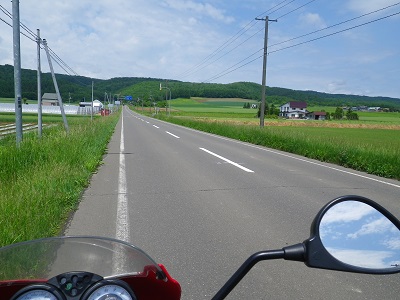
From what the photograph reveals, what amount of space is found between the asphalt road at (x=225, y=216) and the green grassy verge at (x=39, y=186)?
0.34 m

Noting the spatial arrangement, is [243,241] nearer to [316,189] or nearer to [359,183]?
[316,189]

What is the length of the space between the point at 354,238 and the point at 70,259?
1365 mm

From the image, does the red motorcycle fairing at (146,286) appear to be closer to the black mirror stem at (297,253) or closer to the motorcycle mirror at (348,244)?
the motorcycle mirror at (348,244)

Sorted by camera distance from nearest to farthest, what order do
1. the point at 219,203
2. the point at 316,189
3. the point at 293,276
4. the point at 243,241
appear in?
the point at 293,276, the point at 243,241, the point at 219,203, the point at 316,189

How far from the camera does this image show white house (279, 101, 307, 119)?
13400 centimetres

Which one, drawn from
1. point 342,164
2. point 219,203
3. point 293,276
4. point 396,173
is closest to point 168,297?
point 293,276

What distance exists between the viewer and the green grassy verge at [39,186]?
15.1 ft

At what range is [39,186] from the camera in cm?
665

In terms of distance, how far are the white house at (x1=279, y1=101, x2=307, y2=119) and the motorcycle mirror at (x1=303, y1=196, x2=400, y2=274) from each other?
441 ft

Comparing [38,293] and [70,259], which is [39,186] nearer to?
[70,259]

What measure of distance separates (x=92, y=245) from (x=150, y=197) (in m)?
5.54

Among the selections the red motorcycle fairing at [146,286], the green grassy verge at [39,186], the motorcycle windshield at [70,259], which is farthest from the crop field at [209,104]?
the red motorcycle fairing at [146,286]

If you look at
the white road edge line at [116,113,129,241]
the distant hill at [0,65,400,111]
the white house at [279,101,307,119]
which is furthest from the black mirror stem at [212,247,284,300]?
the white house at [279,101,307,119]

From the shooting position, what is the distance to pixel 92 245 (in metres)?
2.05
